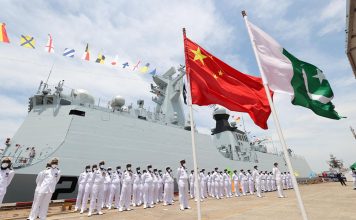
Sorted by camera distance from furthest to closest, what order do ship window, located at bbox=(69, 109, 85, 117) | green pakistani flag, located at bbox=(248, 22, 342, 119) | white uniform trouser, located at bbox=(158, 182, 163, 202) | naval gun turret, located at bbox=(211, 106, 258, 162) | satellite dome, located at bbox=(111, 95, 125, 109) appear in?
naval gun turret, located at bbox=(211, 106, 258, 162) < satellite dome, located at bbox=(111, 95, 125, 109) < ship window, located at bbox=(69, 109, 85, 117) < white uniform trouser, located at bbox=(158, 182, 163, 202) < green pakistani flag, located at bbox=(248, 22, 342, 119)

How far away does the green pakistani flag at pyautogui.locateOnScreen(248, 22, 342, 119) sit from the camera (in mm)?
3965

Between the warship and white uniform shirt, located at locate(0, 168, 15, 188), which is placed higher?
the warship

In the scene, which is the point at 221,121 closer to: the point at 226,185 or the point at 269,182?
the point at 269,182

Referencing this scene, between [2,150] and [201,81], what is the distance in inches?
418

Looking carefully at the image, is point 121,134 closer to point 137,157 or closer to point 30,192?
point 137,157

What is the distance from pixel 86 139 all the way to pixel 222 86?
8.37m

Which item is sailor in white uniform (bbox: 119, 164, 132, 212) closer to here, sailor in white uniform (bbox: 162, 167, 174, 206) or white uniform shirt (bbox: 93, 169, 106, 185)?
white uniform shirt (bbox: 93, 169, 106, 185)

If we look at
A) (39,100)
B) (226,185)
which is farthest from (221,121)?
(39,100)

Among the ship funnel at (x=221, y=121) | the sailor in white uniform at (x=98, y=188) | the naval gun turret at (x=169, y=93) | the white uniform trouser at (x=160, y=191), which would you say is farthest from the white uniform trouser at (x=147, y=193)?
the ship funnel at (x=221, y=121)

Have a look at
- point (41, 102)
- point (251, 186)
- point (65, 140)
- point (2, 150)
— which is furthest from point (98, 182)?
point (251, 186)

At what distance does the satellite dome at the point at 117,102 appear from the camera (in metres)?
13.8

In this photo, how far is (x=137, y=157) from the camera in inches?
502

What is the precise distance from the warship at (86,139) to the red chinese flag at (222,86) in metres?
6.52

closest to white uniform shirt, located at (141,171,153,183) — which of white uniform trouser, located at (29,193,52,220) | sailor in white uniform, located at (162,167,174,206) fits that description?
sailor in white uniform, located at (162,167,174,206)
